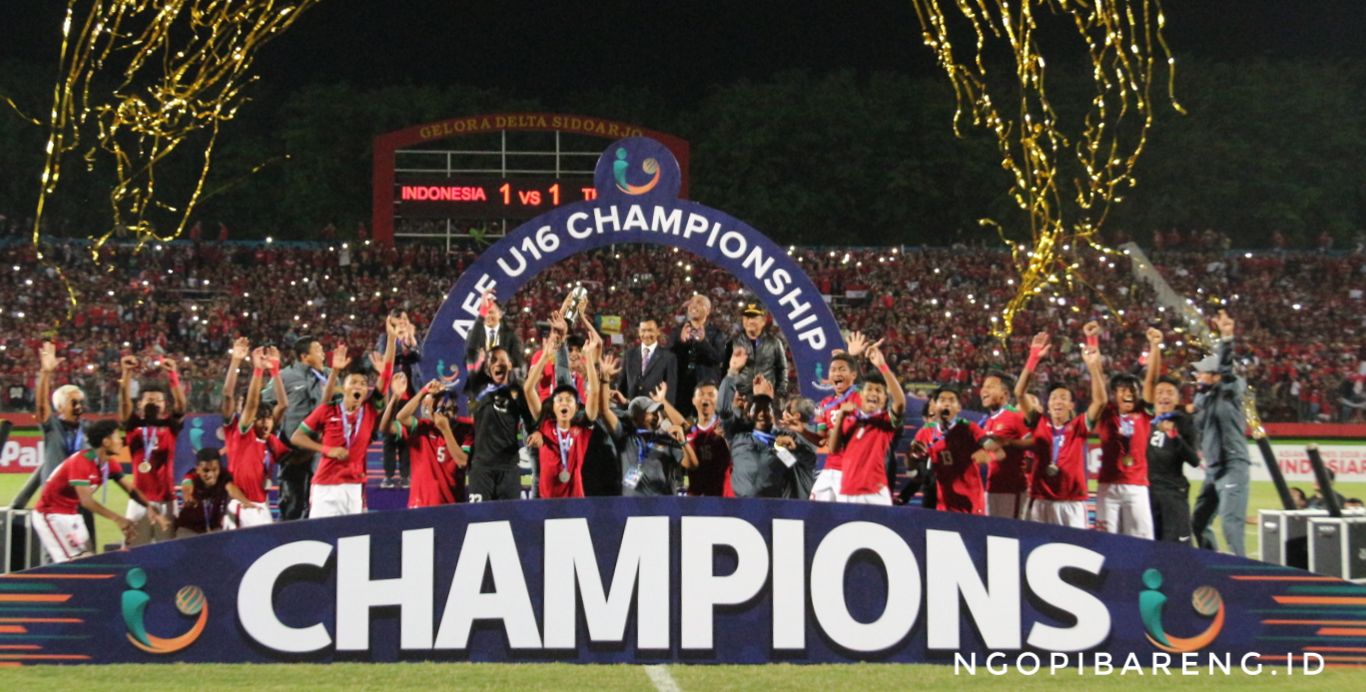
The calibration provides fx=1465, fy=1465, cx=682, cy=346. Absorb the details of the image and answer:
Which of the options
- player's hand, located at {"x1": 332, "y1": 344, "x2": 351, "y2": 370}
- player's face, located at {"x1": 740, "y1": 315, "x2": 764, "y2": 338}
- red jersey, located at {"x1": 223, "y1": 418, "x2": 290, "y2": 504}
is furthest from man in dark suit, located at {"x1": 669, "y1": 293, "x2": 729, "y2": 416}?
red jersey, located at {"x1": 223, "y1": 418, "x2": 290, "y2": 504}

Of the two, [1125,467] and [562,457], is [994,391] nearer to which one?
[1125,467]

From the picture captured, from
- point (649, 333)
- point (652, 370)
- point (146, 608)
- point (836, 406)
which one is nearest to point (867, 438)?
point (836, 406)

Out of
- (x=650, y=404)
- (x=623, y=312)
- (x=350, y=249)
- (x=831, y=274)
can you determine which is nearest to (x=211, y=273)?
(x=350, y=249)

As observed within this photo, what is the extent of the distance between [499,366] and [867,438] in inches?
107

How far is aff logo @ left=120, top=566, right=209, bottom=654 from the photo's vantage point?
25.6 ft

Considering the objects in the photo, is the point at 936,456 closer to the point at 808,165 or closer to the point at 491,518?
the point at 491,518

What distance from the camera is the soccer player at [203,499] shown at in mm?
10531

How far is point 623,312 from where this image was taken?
3781 cm

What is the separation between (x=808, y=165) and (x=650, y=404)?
145 feet

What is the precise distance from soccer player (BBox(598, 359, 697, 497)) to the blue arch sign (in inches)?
105

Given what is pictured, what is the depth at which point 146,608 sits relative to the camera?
7.82 meters

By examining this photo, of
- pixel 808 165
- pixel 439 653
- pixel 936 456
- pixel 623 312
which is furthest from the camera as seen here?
pixel 808 165

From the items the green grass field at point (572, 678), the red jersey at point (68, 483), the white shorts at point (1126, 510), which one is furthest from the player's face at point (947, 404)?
the red jersey at point (68, 483)

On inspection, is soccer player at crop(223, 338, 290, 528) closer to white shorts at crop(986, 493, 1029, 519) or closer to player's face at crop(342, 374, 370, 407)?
player's face at crop(342, 374, 370, 407)
